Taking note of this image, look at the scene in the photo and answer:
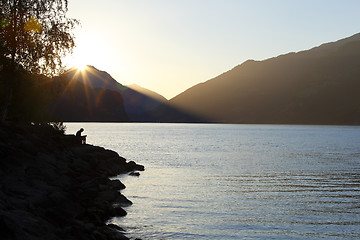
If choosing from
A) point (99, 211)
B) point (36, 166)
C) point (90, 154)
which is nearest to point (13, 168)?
point (36, 166)

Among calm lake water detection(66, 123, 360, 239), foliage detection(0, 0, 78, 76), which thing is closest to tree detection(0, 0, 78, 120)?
foliage detection(0, 0, 78, 76)

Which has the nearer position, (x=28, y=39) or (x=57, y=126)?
(x=28, y=39)

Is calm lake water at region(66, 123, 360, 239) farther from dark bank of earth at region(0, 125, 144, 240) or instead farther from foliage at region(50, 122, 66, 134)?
foliage at region(50, 122, 66, 134)

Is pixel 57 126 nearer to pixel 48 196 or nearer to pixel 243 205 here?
pixel 243 205

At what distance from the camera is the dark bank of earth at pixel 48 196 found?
48.4ft

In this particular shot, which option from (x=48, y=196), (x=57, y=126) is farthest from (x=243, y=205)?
(x=57, y=126)

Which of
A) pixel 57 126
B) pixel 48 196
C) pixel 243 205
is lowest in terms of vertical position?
pixel 243 205

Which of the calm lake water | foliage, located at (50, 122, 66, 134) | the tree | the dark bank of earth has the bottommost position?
the calm lake water

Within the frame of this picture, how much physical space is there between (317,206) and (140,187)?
1551 centimetres

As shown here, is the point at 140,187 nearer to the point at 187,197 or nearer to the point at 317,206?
the point at 187,197

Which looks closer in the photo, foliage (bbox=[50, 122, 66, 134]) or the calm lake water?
the calm lake water

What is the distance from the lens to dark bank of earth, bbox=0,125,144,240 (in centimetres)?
1474

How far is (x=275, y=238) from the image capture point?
18.9m

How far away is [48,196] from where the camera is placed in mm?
19797
